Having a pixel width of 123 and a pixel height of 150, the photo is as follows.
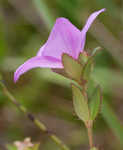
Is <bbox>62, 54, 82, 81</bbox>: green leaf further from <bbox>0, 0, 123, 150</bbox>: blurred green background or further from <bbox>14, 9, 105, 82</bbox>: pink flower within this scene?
<bbox>0, 0, 123, 150</bbox>: blurred green background

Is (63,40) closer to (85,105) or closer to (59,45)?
(59,45)

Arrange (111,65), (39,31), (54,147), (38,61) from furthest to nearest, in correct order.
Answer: (39,31)
(111,65)
(54,147)
(38,61)

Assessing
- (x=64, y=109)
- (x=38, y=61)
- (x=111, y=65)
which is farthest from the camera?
(x=111, y=65)

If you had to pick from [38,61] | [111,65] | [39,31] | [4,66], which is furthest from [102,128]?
[38,61]

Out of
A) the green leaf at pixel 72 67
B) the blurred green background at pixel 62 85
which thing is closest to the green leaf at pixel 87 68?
the green leaf at pixel 72 67

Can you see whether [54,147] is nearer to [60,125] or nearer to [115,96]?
[60,125]

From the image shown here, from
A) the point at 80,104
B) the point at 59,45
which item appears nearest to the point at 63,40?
the point at 59,45

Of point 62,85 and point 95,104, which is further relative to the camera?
point 62,85
